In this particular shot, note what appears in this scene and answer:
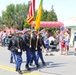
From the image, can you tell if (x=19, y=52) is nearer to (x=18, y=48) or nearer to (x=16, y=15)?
(x=18, y=48)

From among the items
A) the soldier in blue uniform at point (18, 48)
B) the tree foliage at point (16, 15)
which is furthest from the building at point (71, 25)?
the tree foliage at point (16, 15)

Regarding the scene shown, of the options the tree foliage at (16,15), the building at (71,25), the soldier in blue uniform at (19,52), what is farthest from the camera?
the tree foliage at (16,15)

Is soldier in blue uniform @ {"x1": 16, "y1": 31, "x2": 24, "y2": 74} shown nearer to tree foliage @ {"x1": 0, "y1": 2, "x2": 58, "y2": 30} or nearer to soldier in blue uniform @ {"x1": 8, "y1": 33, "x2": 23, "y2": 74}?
soldier in blue uniform @ {"x1": 8, "y1": 33, "x2": 23, "y2": 74}

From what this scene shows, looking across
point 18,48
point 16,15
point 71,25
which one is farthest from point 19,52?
point 16,15

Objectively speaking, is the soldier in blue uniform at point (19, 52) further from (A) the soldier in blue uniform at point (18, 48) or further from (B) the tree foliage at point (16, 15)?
Answer: (B) the tree foliage at point (16, 15)

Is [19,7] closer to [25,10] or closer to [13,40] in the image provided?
[25,10]

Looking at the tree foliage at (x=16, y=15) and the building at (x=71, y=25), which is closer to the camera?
the building at (x=71, y=25)

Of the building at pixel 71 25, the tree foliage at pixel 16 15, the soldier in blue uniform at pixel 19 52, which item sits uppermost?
the tree foliage at pixel 16 15

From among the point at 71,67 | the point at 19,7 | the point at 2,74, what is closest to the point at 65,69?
the point at 71,67

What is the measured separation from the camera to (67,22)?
104ft

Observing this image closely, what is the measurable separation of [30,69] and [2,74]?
1532mm

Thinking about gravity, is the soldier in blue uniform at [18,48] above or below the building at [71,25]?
below

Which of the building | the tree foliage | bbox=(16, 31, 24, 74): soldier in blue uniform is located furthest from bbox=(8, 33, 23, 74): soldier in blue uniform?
the tree foliage

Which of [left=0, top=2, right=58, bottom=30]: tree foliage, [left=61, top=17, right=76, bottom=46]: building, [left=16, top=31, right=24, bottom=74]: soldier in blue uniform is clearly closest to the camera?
[left=16, top=31, right=24, bottom=74]: soldier in blue uniform
